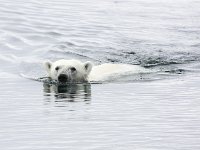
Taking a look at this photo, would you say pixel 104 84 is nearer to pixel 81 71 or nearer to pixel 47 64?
pixel 81 71

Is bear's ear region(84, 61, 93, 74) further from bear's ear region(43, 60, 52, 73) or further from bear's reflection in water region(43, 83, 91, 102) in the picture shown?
bear's ear region(43, 60, 52, 73)

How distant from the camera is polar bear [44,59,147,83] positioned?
17625mm

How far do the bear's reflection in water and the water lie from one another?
0.02 m

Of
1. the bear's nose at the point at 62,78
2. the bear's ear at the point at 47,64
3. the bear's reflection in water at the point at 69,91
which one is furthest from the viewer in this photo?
the bear's ear at the point at 47,64

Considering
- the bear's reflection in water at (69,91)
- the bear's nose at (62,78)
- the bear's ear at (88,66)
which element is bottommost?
the bear's reflection in water at (69,91)

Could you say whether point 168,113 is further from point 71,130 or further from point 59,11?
point 59,11

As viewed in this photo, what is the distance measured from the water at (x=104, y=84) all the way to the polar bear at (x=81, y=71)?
0.31 m

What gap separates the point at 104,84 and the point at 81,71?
2.11ft

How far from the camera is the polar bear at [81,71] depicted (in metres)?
17.6

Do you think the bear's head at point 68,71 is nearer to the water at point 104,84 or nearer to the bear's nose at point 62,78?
the bear's nose at point 62,78

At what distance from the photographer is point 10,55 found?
2209 centimetres

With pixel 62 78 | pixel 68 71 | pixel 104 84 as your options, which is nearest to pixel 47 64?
pixel 68 71

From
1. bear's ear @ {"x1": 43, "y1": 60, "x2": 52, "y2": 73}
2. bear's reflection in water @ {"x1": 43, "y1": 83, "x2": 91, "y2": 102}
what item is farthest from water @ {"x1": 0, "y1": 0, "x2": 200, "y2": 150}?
bear's ear @ {"x1": 43, "y1": 60, "x2": 52, "y2": 73}

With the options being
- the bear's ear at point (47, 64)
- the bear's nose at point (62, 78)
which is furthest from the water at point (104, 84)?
the bear's ear at point (47, 64)
